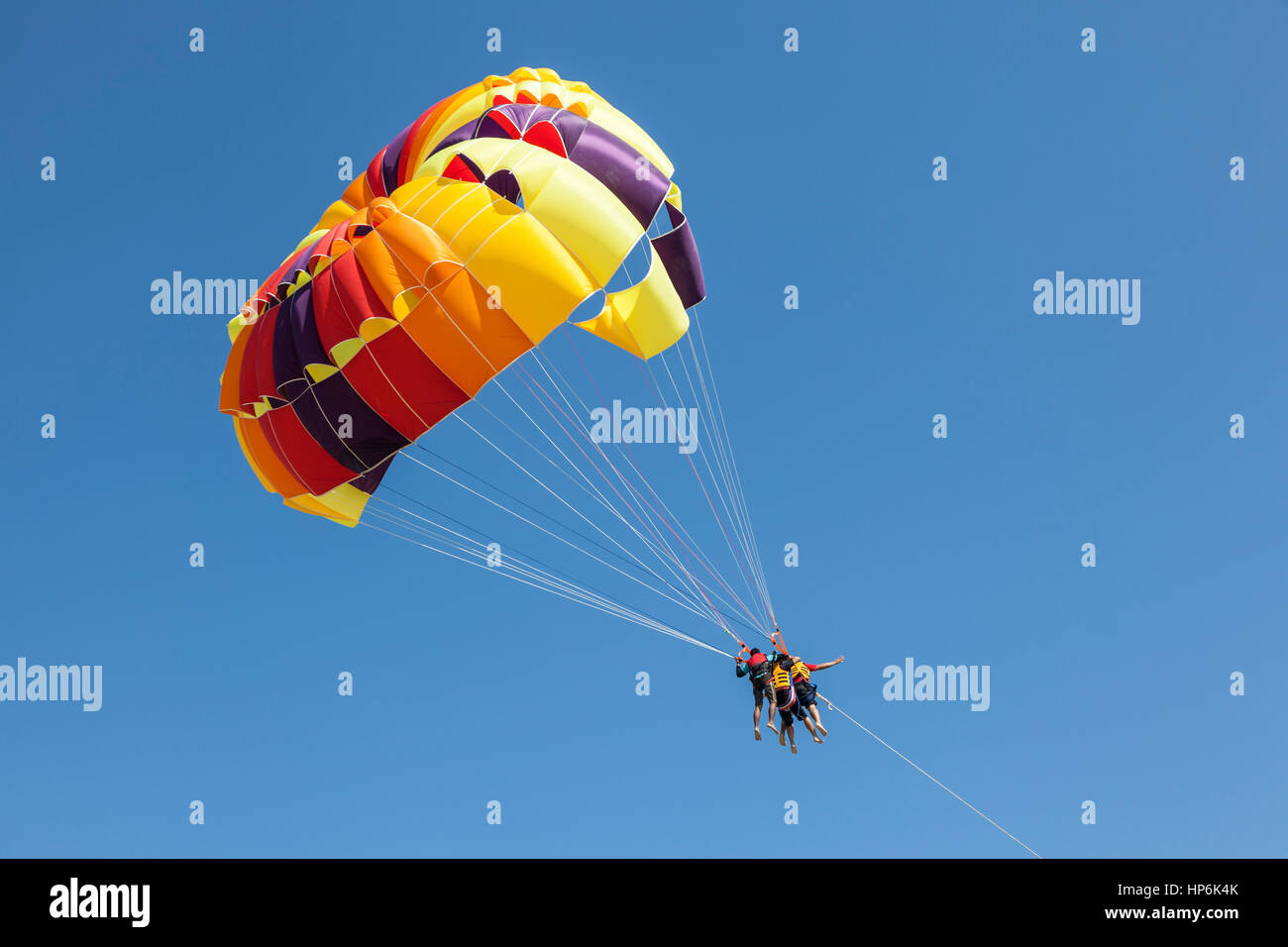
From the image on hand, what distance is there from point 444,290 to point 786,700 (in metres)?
5.89

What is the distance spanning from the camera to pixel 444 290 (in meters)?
12.4

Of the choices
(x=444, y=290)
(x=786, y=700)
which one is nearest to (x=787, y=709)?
(x=786, y=700)

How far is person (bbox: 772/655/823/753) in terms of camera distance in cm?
1281

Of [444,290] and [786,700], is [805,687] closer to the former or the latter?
[786,700]

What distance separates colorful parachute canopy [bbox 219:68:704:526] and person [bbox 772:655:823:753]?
13.8 ft

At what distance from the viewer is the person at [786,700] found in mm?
12812

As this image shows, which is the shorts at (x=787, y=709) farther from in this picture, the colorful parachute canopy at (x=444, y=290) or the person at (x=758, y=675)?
the colorful parachute canopy at (x=444, y=290)

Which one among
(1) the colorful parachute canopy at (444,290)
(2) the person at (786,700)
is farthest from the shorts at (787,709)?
(1) the colorful parachute canopy at (444,290)

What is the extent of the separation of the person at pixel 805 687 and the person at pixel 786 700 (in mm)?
41

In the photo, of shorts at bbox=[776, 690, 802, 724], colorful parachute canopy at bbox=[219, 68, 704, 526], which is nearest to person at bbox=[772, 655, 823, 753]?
shorts at bbox=[776, 690, 802, 724]

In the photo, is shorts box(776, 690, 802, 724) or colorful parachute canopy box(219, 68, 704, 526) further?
shorts box(776, 690, 802, 724)

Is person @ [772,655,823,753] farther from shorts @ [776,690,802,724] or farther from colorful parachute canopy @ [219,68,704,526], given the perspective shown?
colorful parachute canopy @ [219,68,704,526]

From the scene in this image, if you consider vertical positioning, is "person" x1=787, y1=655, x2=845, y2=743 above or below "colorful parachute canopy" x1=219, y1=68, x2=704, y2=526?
below
